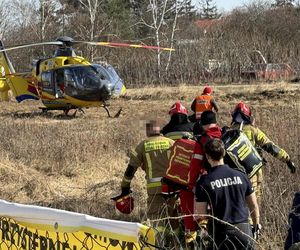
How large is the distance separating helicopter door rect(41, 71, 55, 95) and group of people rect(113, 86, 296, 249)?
1422cm

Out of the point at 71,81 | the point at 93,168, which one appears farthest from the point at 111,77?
the point at 93,168

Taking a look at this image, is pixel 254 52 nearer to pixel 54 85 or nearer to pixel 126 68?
pixel 126 68

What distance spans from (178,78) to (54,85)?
14.4 metres

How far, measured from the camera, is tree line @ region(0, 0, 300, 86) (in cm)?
3431

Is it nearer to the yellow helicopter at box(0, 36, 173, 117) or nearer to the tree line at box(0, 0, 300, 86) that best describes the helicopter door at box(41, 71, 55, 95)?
the yellow helicopter at box(0, 36, 173, 117)

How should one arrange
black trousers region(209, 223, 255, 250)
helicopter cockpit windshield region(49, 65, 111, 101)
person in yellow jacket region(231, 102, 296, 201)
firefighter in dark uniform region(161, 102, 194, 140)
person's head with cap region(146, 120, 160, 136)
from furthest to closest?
1. helicopter cockpit windshield region(49, 65, 111, 101)
2. person in yellow jacket region(231, 102, 296, 201)
3. firefighter in dark uniform region(161, 102, 194, 140)
4. person's head with cap region(146, 120, 160, 136)
5. black trousers region(209, 223, 255, 250)

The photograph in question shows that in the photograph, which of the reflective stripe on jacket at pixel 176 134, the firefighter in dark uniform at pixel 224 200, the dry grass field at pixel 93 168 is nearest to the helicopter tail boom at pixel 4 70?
the dry grass field at pixel 93 168

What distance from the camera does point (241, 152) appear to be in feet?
18.8

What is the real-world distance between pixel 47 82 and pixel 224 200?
16.8 m

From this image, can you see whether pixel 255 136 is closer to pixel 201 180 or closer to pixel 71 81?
pixel 201 180

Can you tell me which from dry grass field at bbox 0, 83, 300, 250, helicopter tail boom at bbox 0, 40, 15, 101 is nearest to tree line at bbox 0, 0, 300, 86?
helicopter tail boom at bbox 0, 40, 15, 101

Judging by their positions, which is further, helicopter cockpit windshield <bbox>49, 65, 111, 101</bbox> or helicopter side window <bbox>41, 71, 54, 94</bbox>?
helicopter side window <bbox>41, 71, 54, 94</bbox>

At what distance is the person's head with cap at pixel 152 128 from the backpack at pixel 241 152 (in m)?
0.81

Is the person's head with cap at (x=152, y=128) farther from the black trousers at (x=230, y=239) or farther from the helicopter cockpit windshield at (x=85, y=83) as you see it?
the helicopter cockpit windshield at (x=85, y=83)
